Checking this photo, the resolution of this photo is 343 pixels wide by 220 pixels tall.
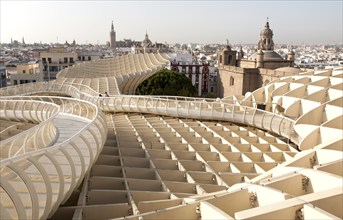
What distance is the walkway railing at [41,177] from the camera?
23.0ft

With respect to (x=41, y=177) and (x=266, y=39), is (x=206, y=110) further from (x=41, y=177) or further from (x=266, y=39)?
(x=266, y=39)

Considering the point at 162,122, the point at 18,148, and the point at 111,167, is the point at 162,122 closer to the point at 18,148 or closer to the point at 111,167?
the point at 111,167

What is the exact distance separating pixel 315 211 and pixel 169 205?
3.86 meters

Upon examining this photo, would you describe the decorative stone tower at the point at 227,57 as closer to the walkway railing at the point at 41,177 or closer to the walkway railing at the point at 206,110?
the walkway railing at the point at 206,110

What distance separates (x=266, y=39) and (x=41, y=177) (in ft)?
294

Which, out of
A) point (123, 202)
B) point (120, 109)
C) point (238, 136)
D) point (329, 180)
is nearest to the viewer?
point (329, 180)

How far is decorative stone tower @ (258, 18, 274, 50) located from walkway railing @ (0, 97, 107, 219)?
8570 centimetres

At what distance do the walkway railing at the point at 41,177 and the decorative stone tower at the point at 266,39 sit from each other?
3374 inches

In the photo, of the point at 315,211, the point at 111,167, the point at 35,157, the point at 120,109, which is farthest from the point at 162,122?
the point at 315,211

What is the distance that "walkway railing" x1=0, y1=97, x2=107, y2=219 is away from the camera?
7.00m

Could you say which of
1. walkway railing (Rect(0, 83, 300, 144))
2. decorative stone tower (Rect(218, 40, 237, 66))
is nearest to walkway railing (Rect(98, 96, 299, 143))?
walkway railing (Rect(0, 83, 300, 144))

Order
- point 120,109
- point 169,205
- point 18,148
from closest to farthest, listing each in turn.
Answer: point 169,205 → point 18,148 → point 120,109

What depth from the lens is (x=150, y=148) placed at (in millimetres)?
16000

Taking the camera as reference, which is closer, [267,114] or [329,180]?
[329,180]
